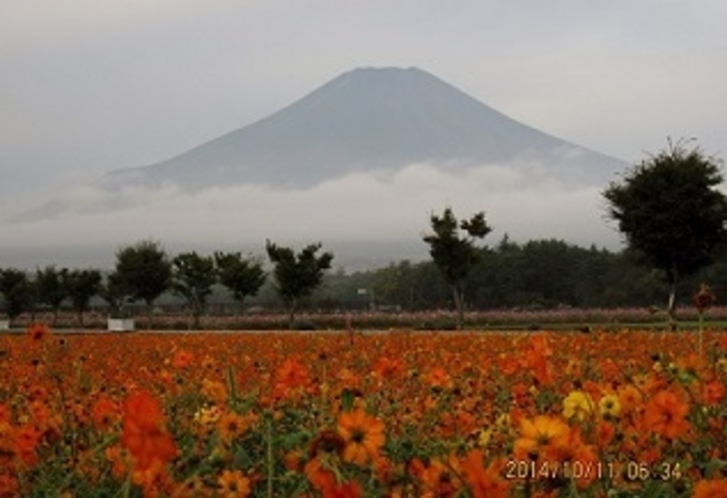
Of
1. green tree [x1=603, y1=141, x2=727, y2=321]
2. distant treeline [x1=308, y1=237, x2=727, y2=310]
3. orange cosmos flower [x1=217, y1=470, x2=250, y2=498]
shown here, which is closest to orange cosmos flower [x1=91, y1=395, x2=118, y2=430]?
Result: orange cosmos flower [x1=217, y1=470, x2=250, y2=498]

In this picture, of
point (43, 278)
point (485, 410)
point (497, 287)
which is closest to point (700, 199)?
point (485, 410)

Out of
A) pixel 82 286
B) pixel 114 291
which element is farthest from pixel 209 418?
pixel 114 291

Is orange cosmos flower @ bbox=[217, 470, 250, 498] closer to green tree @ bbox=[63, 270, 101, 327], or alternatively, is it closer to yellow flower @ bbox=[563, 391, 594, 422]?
yellow flower @ bbox=[563, 391, 594, 422]

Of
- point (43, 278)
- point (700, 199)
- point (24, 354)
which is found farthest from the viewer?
point (43, 278)

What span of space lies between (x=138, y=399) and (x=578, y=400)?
63.9 inches

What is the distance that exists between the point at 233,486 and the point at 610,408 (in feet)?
3.92

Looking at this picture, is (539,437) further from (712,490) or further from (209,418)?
(209,418)

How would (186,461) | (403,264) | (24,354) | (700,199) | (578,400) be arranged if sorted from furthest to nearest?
(403,264) < (700,199) < (24,354) < (578,400) < (186,461)

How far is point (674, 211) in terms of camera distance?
34.5 m

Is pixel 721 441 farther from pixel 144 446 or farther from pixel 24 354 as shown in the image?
pixel 24 354

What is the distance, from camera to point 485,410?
209 inches

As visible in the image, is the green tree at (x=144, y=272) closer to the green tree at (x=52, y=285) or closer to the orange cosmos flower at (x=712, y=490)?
the green tree at (x=52, y=285)

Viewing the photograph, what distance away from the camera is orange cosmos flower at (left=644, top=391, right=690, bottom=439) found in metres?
2.70

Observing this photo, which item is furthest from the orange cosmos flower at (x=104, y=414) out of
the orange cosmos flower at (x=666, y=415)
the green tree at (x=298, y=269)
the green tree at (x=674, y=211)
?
the green tree at (x=298, y=269)
